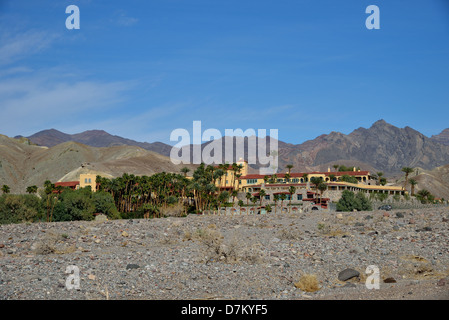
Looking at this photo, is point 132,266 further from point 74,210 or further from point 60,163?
point 60,163

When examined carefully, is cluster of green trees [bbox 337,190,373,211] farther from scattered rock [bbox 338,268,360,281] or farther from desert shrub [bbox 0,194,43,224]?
scattered rock [bbox 338,268,360,281]

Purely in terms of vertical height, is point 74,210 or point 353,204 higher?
point 353,204

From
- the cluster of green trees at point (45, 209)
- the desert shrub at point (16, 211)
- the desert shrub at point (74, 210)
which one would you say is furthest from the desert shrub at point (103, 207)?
the desert shrub at point (16, 211)

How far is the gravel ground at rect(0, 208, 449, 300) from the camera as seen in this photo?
14938 mm

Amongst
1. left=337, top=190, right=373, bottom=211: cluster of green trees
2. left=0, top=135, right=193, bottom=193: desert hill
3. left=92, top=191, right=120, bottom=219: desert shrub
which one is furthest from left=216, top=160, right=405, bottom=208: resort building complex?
left=0, top=135, right=193, bottom=193: desert hill

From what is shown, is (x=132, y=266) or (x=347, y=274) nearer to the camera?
(x=347, y=274)

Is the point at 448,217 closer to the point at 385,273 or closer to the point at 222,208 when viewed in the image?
the point at 385,273

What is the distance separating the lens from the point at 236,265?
61.9 ft

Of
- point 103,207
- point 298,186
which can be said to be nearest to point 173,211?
point 103,207

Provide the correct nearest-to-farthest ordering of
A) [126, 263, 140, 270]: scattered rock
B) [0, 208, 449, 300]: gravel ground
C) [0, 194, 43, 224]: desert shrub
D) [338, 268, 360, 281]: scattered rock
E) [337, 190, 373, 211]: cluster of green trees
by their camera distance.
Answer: [0, 208, 449, 300]: gravel ground < [338, 268, 360, 281]: scattered rock < [126, 263, 140, 270]: scattered rock < [0, 194, 43, 224]: desert shrub < [337, 190, 373, 211]: cluster of green trees

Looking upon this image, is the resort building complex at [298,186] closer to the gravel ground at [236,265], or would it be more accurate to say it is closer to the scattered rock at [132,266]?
the gravel ground at [236,265]

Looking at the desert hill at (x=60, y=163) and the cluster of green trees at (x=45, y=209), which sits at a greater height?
the desert hill at (x=60, y=163)

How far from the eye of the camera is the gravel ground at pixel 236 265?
14938mm
